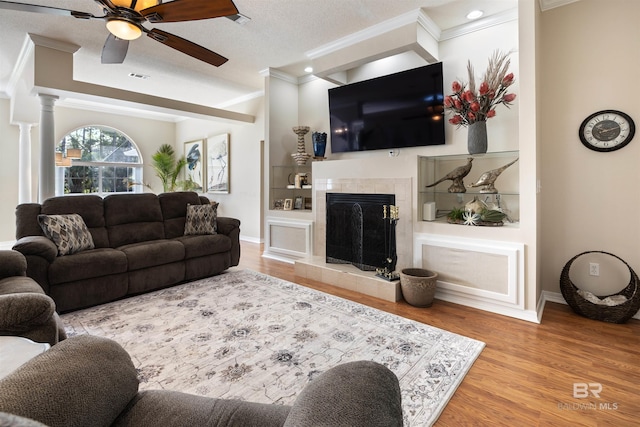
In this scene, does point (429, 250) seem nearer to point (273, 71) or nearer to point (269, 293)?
point (269, 293)

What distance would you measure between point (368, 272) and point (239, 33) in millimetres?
3155

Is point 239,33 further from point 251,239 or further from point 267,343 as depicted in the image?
point 251,239

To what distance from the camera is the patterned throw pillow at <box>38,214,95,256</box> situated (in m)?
3.04

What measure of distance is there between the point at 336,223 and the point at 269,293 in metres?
1.29

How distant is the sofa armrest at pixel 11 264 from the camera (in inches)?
86.2

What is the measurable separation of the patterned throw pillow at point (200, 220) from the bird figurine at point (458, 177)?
2.84 meters

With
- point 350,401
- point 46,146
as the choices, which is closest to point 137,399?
point 350,401

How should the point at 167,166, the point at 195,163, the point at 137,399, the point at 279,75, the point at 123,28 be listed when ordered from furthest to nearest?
the point at 195,163 < the point at 167,166 < the point at 279,75 < the point at 123,28 < the point at 137,399

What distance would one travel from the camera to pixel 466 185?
11.5 ft

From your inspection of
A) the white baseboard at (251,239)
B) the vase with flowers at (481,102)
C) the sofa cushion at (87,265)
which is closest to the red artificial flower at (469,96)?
the vase with flowers at (481,102)

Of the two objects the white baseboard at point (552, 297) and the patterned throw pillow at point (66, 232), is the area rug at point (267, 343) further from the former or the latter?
the white baseboard at point (552, 297)

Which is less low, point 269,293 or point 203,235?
point 203,235

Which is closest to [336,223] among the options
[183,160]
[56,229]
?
[56,229]

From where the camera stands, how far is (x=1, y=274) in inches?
85.6
